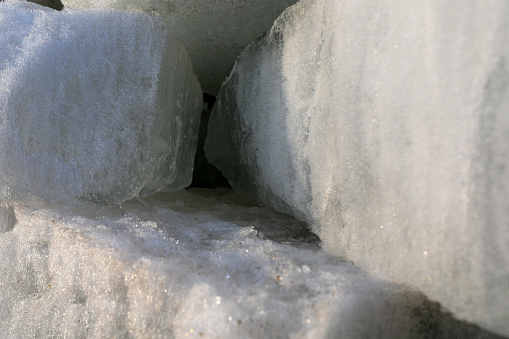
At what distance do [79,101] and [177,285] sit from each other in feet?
1.28

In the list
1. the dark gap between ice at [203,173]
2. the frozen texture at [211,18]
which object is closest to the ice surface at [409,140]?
the frozen texture at [211,18]

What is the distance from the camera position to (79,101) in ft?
2.12

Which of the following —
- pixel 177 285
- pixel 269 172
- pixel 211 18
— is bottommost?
pixel 177 285

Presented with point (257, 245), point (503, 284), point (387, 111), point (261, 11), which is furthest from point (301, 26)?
point (503, 284)

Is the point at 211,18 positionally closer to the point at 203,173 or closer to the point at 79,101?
the point at 79,101

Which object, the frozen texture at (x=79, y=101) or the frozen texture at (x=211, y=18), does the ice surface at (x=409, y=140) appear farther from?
the frozen texture at (x=79, y=101)

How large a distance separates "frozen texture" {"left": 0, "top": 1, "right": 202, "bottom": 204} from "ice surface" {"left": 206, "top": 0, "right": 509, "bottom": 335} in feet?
0.93

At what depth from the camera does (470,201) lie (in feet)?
1.23

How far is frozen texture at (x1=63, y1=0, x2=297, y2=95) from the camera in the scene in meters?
0.77

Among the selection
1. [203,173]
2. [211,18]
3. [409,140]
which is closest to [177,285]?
[409,140]

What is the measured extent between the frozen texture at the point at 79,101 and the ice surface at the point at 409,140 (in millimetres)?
284

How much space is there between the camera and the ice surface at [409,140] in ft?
1.20

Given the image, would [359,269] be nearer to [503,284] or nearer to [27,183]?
[503,284]

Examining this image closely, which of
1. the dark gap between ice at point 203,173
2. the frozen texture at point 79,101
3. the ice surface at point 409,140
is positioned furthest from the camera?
the dark gap between ice at point 203,173
